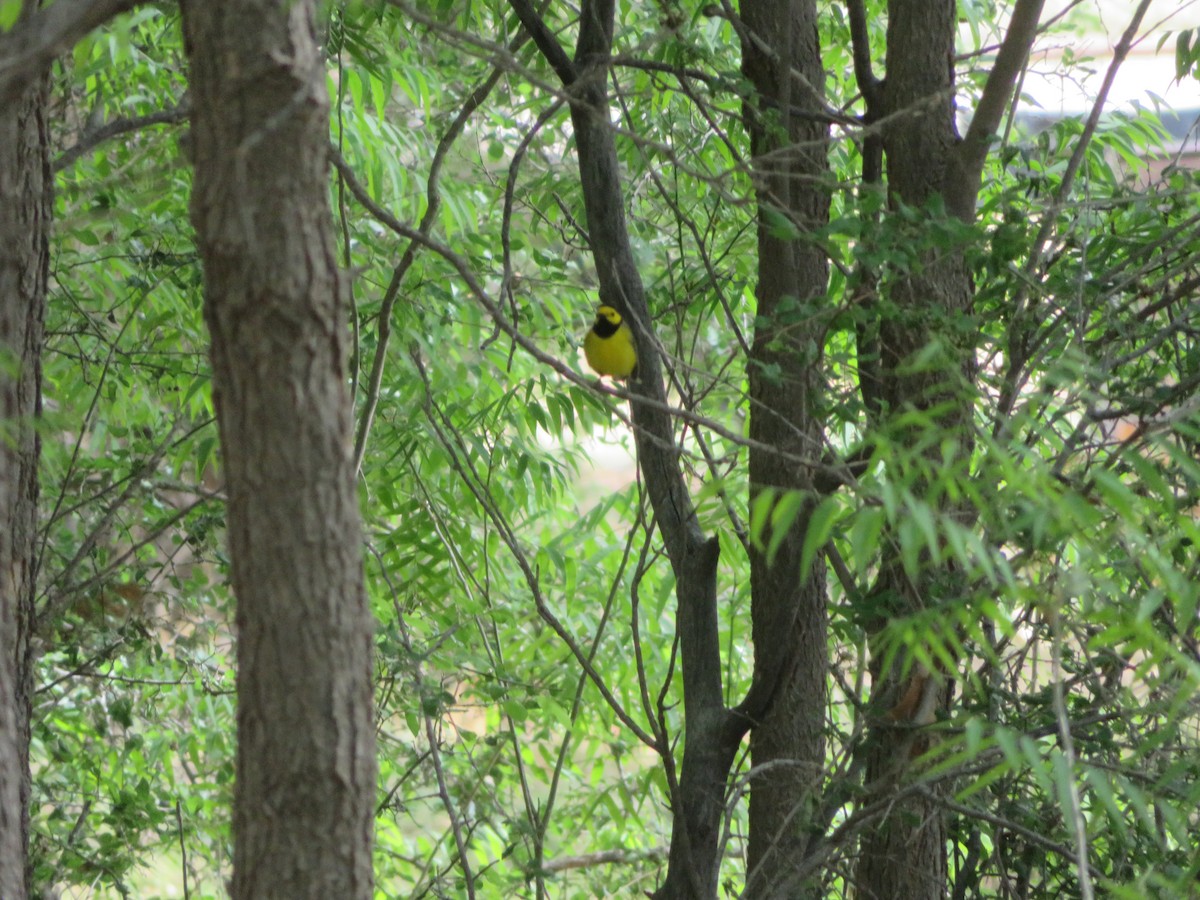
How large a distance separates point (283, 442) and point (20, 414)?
815 mm

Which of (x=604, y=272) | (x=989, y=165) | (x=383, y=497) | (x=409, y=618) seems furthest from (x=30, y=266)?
(x=989, y=165)

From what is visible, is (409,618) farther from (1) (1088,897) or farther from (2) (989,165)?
(1) (1088,897)

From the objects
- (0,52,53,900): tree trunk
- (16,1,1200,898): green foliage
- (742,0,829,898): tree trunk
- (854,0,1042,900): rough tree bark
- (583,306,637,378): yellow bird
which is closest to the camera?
(0,52,53,900): tree trunk

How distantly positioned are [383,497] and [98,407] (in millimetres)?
940

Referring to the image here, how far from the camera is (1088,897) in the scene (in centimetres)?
127

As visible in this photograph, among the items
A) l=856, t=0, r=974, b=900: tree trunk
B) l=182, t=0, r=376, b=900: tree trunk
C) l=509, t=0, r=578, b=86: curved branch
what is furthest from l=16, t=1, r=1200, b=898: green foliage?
l=182, t=0, r=376, b=900: tree trunk

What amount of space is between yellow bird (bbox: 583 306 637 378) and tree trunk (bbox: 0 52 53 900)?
1976 millimetres

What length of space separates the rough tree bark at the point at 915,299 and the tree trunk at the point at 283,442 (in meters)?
1.16

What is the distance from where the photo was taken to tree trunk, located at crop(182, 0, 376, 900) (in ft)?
3.98

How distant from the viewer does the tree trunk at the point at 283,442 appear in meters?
1.21

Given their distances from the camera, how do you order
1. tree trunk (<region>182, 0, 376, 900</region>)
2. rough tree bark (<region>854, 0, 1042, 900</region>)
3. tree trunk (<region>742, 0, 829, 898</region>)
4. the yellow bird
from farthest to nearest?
the yellow bird, tree trunk (<region>742, 0, 829, 898</region>), rough tree bark (<region>854, 0, 1042, 900</region>), tree trunk (<region>182, 0, 376, 900</region>)

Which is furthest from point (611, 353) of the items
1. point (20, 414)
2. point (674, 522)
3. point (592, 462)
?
point (20, 414)

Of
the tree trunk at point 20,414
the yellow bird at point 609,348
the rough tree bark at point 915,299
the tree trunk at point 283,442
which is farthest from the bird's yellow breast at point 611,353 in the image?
the tree trunk at point 283,442

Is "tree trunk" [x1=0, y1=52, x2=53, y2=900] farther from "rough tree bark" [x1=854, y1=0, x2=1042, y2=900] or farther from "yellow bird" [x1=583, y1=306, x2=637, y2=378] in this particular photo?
"yellow bird" [x1=583, y1=306, x2=637, y2=378]
